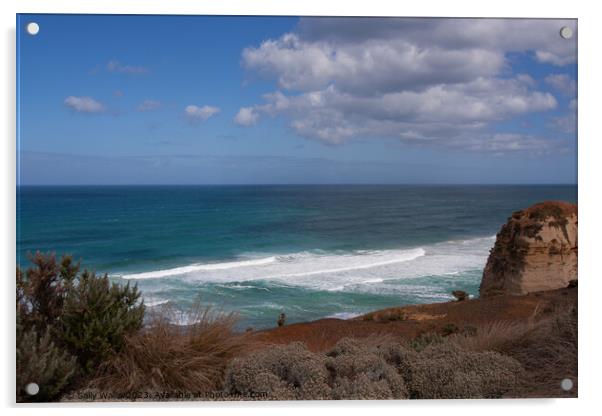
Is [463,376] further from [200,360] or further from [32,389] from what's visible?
[32,389]

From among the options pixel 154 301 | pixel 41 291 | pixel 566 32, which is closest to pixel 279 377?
pixel 154 301

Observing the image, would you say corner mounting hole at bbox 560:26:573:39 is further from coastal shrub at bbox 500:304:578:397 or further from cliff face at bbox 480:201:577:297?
cliff face at bbox 480:201:577:297

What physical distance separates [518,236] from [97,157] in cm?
542

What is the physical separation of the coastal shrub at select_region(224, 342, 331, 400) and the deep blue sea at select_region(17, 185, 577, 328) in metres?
0.88

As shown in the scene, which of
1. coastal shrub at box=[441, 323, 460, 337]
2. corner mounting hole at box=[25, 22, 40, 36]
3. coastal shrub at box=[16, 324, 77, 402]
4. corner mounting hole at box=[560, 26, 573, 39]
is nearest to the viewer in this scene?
coastal shrub at box=[16, 324, 77, 402]

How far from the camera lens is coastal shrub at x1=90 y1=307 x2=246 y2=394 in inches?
150

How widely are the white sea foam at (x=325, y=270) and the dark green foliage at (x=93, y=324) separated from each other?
896 millimetres

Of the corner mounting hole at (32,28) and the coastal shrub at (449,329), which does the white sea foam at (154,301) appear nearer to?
the corner mounting hole at (32,28)

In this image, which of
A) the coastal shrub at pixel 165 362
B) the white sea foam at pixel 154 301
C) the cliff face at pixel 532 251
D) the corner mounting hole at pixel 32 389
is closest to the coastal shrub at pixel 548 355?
the cliff face at pixel 532 251

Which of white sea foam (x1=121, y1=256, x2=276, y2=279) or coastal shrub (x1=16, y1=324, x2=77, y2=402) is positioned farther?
white sea foam (x1=121, y1=256, x2=276, y2=279)

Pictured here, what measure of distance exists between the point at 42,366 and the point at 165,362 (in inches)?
33.6

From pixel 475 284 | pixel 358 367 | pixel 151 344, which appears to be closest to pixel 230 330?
pixel 151 344

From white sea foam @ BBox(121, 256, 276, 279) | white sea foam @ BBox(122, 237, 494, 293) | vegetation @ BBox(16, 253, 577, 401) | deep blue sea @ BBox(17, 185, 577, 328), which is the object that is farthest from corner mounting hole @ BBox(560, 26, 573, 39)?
white sea foam @ BBox(121, 256, 276, 279)
